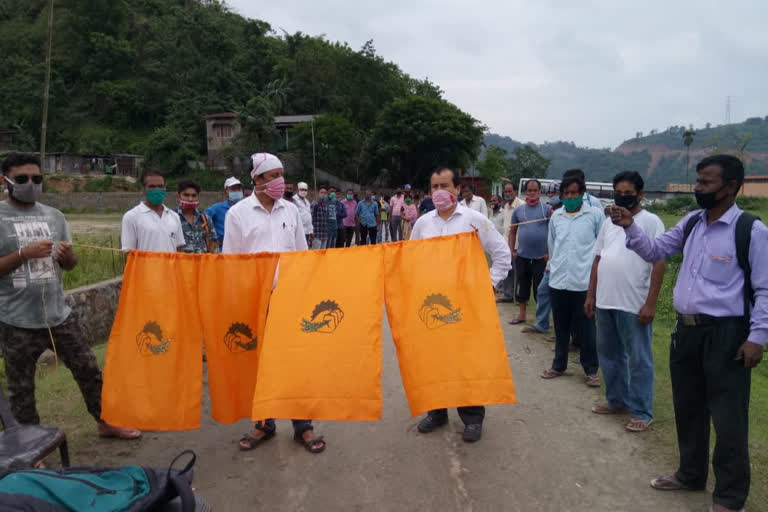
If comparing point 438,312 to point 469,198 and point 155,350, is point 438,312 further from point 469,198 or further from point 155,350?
point 469,198

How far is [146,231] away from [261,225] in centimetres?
147

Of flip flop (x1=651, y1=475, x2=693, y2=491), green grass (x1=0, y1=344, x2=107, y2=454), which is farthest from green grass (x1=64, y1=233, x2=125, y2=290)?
flip flop (x1=651, y1=475, x2=693, y2=491)

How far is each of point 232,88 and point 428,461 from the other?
61.5 m

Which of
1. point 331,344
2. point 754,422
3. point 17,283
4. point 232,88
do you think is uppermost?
point 232,88

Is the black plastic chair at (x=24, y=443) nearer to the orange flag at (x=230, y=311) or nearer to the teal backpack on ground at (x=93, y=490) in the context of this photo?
the teal backpack on ground at (x=93, y=490)

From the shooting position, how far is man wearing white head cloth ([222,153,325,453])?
4223mm

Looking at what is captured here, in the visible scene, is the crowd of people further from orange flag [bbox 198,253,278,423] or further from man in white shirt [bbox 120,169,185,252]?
orange flag [bbox 198,253,278,423]

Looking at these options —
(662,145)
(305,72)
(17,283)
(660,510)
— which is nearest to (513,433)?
(660,510)

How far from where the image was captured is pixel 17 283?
147 inches

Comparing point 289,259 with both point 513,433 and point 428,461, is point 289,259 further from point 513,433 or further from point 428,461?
point 513,433

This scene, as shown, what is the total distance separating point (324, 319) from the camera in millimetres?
3609

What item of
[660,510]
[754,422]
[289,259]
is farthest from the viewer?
[754,422]

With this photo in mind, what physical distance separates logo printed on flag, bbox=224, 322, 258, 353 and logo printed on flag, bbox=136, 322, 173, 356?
0.40 meters

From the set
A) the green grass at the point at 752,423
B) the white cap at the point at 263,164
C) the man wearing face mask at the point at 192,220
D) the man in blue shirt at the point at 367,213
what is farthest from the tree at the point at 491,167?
the white cap at the point at 263,164
